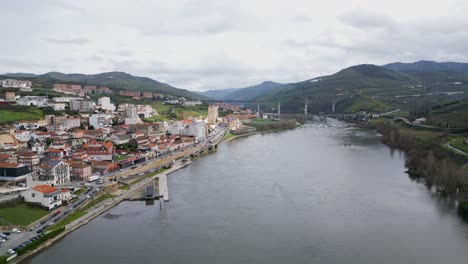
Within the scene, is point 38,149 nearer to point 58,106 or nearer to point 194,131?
point 58,106

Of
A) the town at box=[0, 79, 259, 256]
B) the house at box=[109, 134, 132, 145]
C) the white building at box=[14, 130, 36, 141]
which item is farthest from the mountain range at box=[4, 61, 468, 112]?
the house at box=[109, 134, 132, 145]

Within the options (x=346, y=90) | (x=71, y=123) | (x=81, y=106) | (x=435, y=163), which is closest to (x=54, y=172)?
(x=71, y=123)

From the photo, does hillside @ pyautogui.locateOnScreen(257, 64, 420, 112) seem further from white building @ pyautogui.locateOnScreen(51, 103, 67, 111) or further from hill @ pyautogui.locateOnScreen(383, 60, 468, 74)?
hill @ pyautogui.locateOnScreen(383, 60, 468, 74)

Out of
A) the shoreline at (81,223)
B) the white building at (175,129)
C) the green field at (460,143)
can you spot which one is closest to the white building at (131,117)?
the white building at (175,129)

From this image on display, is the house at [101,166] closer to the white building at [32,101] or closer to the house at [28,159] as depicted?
the house at [28,159]

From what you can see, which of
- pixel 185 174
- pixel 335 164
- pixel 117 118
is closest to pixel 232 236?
pixel 185 174

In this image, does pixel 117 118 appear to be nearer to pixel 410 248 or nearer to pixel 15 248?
pixel 15 248
